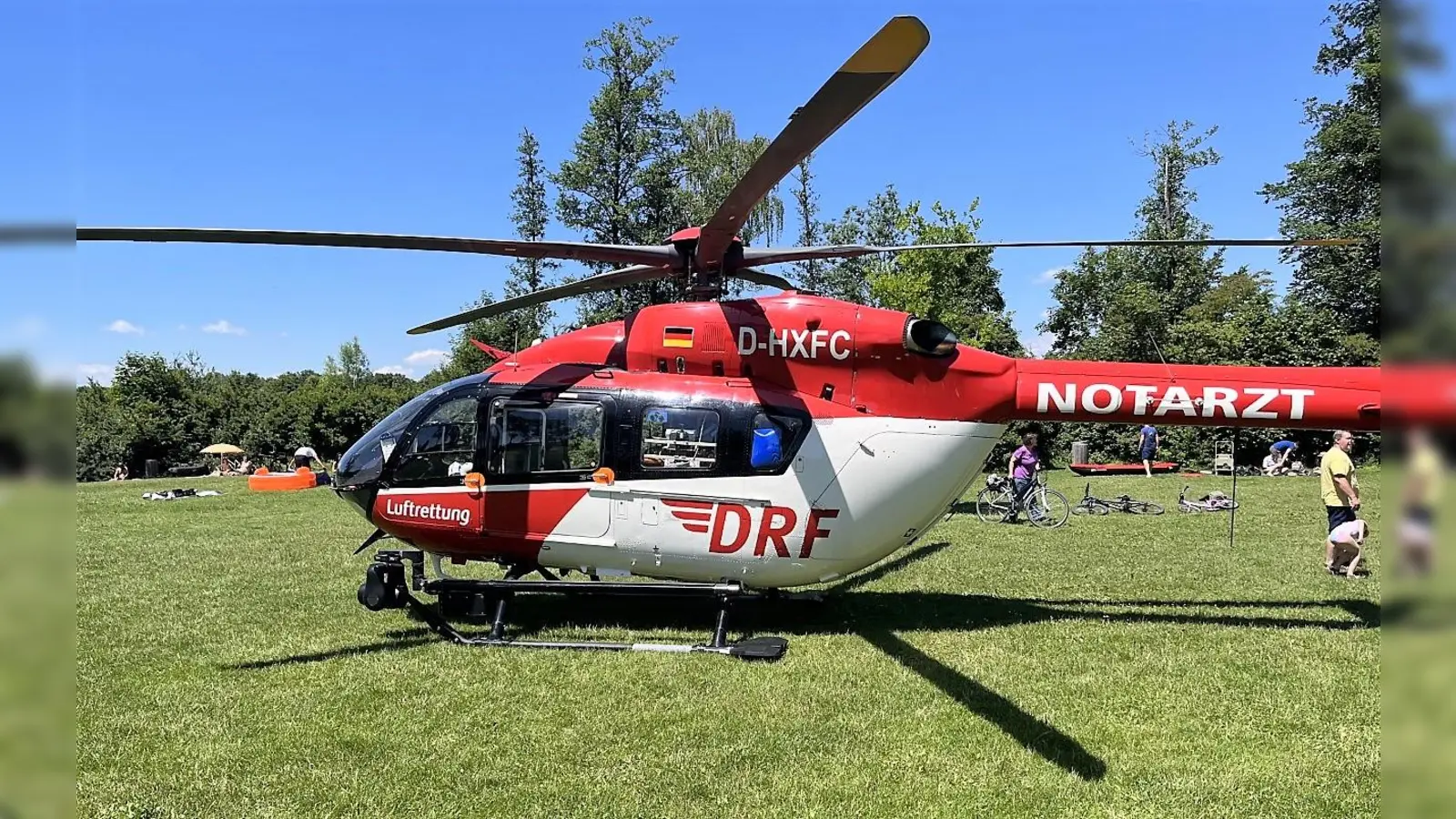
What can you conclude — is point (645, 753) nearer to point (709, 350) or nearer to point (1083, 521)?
point (709, 350)

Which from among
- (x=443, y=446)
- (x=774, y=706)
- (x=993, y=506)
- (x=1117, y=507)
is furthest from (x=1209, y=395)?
(x=1117, y=507)

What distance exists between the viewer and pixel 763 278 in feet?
26.7

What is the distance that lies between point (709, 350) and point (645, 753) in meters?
3.69

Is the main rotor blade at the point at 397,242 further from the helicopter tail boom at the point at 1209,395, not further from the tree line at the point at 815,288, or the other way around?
the tree line at the point at 815,288

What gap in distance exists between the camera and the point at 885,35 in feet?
11.9

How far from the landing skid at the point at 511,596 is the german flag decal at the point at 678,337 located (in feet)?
7.31

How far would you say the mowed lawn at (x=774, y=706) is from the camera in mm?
4582

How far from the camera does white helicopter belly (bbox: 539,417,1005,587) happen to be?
729 centimetres

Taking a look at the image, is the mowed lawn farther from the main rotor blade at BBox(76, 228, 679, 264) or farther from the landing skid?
the main rotor blade at BBox(76, 228, 679, 264)

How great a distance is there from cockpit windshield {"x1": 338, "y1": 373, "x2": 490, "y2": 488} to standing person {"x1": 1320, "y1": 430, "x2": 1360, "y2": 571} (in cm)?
975

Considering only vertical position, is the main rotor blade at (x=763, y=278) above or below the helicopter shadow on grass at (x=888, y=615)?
above
